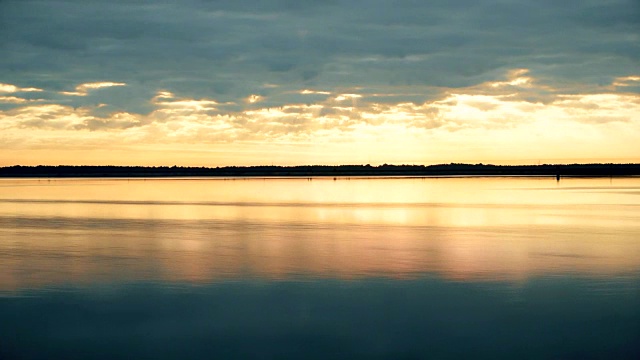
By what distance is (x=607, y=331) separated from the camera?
1183 centimetres

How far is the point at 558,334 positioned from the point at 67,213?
3188 cm

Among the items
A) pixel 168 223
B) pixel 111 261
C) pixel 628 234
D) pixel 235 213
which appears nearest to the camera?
pixel 111 261

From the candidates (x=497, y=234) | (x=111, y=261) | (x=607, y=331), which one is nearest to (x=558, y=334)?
(x=607, y=331)

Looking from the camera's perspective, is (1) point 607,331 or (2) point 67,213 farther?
(2) point 67,213

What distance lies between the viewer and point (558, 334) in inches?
458

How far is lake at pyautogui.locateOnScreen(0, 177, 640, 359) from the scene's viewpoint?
11.2 metres

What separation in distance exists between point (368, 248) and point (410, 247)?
4.61ft

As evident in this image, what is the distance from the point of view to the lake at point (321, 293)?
1125 cm

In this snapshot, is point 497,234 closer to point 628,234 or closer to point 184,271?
point 628,234

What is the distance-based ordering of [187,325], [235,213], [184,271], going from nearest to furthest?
1. [187,325]
2. [184,271]
3. [235,213]

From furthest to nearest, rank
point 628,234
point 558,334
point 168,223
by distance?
1. point 168,223
2. point 628,234
3. point 558,334

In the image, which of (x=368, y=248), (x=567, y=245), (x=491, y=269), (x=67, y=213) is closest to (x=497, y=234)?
(x=567, y=245)

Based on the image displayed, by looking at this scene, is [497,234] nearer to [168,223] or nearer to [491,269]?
[491,269]

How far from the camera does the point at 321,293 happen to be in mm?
14984
